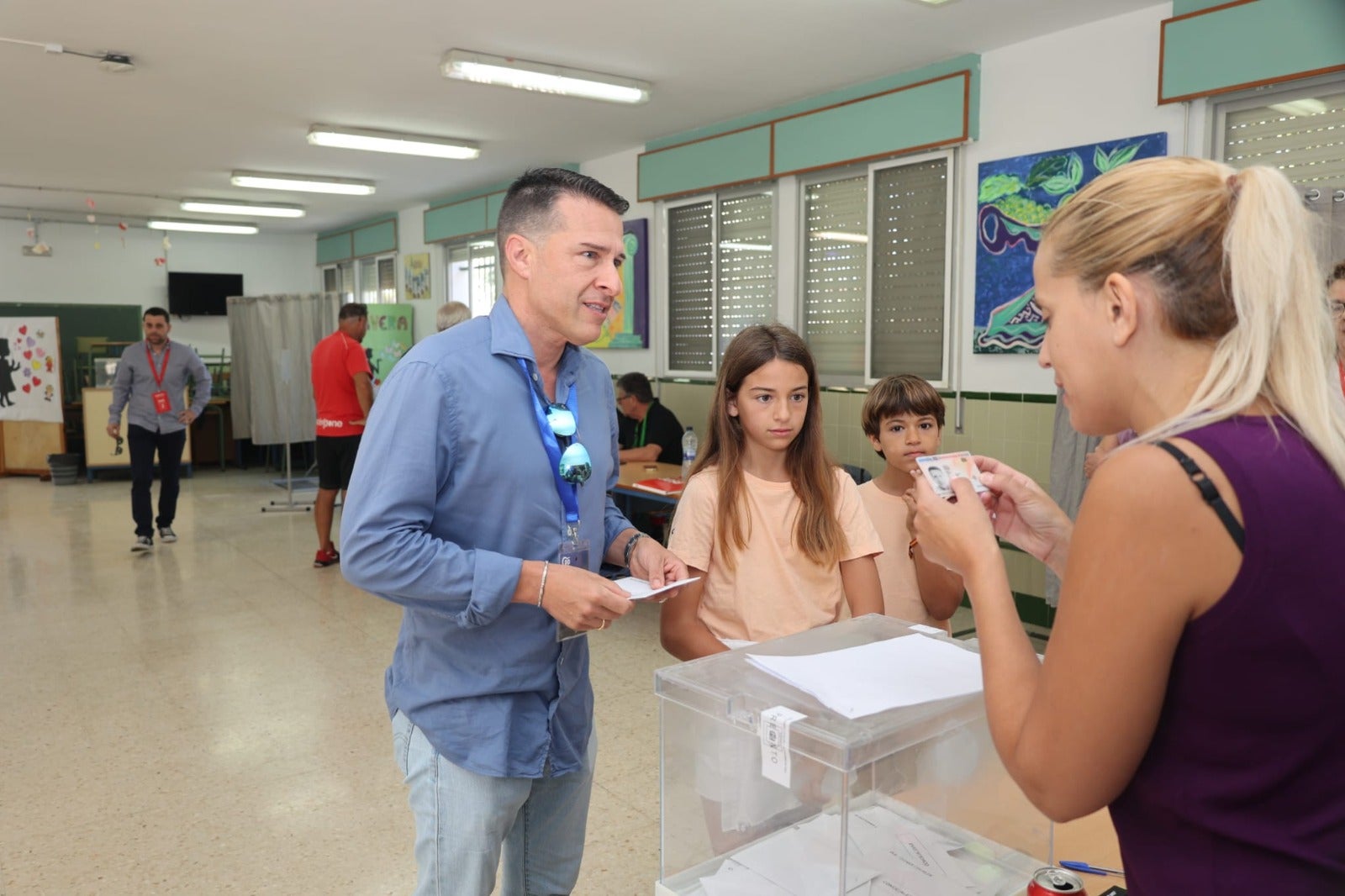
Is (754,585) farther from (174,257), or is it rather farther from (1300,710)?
(174,257)

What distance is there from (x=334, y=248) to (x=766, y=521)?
12.1 meters

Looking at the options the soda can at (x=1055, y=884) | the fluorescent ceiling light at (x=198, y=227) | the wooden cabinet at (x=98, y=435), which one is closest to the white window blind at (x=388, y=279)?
the fluorescent ceiling light at (x=198, y=227)

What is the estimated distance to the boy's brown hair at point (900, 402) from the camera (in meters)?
2.86

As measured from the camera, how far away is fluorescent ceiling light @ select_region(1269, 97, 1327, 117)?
13.4 feet

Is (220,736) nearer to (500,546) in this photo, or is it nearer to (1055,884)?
(500,546)

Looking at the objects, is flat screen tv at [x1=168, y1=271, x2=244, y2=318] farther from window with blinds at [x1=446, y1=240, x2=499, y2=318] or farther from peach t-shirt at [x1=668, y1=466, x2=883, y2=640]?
peach t-shirt at [x1=668, y1=466, x2=883, y2=640]

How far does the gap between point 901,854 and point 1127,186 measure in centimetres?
83

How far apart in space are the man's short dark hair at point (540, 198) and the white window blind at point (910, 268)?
13.7 feet

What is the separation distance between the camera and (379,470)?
4.89ft

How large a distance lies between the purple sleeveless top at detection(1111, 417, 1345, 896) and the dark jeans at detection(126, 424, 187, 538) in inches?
295

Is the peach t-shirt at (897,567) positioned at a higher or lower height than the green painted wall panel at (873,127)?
lower

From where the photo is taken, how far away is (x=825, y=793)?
1.16 m

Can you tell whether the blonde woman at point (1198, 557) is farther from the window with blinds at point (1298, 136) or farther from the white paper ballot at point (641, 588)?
the window with blinds at point (1298, 136)

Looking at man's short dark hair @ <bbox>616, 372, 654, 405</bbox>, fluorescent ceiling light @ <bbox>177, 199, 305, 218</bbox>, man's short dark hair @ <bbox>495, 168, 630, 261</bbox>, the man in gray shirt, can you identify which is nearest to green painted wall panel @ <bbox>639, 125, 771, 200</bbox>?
man's short dark hair @ <bbox>616, 372, 654, 405</bbox>
